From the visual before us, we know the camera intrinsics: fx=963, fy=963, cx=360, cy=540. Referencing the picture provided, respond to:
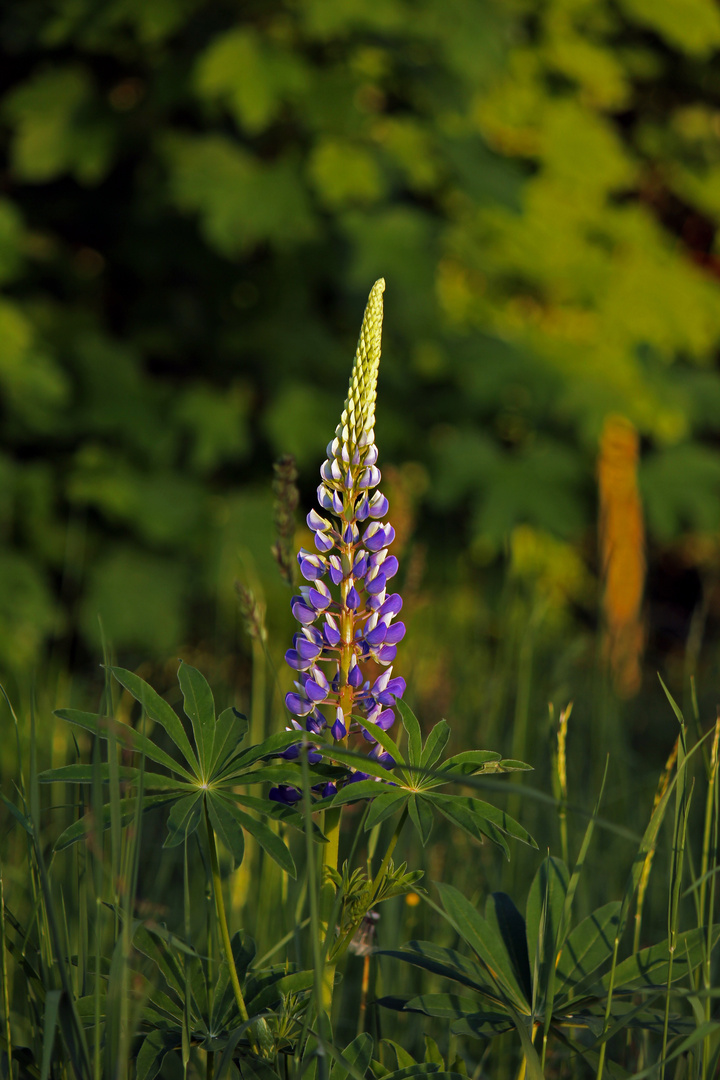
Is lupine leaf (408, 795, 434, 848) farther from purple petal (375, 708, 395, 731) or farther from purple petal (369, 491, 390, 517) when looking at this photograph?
purple petal (369, 491, 390, 517)

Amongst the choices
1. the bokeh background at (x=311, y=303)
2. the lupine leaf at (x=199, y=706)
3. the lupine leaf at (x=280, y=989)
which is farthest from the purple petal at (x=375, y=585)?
the bokeh background at (x=311, y=303)

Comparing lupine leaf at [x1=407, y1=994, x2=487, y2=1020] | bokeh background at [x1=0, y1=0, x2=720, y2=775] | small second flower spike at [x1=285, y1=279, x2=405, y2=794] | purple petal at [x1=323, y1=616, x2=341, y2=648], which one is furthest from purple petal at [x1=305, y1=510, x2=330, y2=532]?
bokeh background at [x1=0, y1=0, x2=720, y2=775]

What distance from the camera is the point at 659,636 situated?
7.69m

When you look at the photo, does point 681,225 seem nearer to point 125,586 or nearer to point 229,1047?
point 125,586

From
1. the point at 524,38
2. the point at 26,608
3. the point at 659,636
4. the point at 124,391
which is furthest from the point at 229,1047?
the point at 659,636

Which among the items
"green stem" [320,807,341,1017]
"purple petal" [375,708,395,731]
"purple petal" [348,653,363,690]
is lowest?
"green stem" [320,807,341,1017]

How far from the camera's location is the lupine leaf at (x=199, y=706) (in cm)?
106

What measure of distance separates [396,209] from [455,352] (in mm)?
813

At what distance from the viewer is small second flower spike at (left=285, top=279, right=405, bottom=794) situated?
106cm

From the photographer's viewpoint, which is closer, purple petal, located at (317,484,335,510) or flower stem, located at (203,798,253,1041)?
flower stem, located at (203,798,253,1041)

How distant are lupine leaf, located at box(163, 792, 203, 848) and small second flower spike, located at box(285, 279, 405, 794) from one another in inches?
5.8

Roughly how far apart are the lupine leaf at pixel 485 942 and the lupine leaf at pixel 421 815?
0.44 ft

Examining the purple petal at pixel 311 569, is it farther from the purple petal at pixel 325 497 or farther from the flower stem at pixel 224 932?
the flower stem at pixel 224 932

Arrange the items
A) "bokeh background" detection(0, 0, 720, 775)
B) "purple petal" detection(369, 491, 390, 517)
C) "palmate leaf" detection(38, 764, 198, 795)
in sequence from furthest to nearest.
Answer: "bokeh background" detection(0, 0, 720, 775) < "purple petal" detection(369, 491, 390, 517) < "palmate leaf" detection(38, 764, 198, 795)
